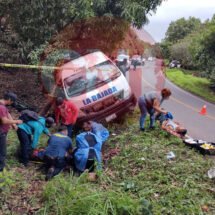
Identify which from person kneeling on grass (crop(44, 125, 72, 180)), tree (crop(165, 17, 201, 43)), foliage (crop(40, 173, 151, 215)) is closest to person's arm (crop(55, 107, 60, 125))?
person kneeling on grass (crop(44, 125, 72, 180))

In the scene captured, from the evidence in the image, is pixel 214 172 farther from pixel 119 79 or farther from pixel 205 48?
pixel 205 48

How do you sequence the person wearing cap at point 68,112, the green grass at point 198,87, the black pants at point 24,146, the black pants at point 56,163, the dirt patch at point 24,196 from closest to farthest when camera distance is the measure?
1. the dirt patch at point 24,196
2. the black pants at point 56,163
3. the black pants at point 24,146
4. the person wearing cap at point 68,112
5. the green grass at point 198,87

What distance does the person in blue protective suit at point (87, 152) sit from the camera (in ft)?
21.3

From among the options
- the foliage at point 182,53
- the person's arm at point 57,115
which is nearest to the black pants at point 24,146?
the person's arm at point 57,115

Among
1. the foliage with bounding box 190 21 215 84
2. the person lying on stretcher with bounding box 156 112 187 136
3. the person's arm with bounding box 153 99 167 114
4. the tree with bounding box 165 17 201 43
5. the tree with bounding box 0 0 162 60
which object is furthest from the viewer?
the tree with bounding box 165 17 201 43

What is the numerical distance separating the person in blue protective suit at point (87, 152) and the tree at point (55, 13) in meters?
5.35

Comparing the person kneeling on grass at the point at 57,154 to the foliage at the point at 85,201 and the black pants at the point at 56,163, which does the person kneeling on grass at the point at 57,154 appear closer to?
the black pants at the point at 56,163

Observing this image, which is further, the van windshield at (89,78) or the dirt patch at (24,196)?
the van windshield at (89,78)

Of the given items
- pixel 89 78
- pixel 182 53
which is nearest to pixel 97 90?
pixel 89 78

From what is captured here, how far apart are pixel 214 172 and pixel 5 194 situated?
3.48 metres

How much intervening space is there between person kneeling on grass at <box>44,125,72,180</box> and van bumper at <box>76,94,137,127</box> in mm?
2374

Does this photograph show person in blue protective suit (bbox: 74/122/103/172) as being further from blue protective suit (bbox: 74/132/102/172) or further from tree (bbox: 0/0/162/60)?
tree (bbox: 0/0/162/60)

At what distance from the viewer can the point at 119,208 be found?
481 centimetres

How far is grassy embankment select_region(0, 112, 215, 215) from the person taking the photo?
4.89 meters
